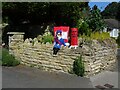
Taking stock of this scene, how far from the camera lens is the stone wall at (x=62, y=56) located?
12.8 metres

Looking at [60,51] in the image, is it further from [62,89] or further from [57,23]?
[57,23]

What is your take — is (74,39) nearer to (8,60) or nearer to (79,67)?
(79,67)

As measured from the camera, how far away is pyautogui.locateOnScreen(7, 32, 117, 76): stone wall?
12836 millimetres

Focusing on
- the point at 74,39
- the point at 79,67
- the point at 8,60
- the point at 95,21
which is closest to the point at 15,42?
the point at 8,60

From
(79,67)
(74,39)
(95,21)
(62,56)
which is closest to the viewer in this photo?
(79,67)

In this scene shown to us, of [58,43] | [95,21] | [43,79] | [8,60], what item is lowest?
[43,79]

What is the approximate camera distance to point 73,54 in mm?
12992

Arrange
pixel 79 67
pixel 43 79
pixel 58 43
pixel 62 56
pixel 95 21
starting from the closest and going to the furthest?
pixel 43 79, pixel 79 67, pixel 62 56, pixel 58 43, pixel 95 21

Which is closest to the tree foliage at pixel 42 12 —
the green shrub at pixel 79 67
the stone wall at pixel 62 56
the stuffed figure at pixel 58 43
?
the stone wall at pixel 62 56

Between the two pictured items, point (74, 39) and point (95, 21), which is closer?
point (74, 39)

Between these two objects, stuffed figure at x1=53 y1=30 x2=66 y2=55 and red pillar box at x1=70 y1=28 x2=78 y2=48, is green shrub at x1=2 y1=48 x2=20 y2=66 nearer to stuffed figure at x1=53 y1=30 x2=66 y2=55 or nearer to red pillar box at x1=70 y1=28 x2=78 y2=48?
stuffed figure at x1=53 y1=30 x2=66 y2=55

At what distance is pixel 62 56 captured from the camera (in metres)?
13.2

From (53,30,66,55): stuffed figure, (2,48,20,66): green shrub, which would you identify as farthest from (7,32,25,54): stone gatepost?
(53,30,66,55): stuffed figure

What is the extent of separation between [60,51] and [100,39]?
2.74m
